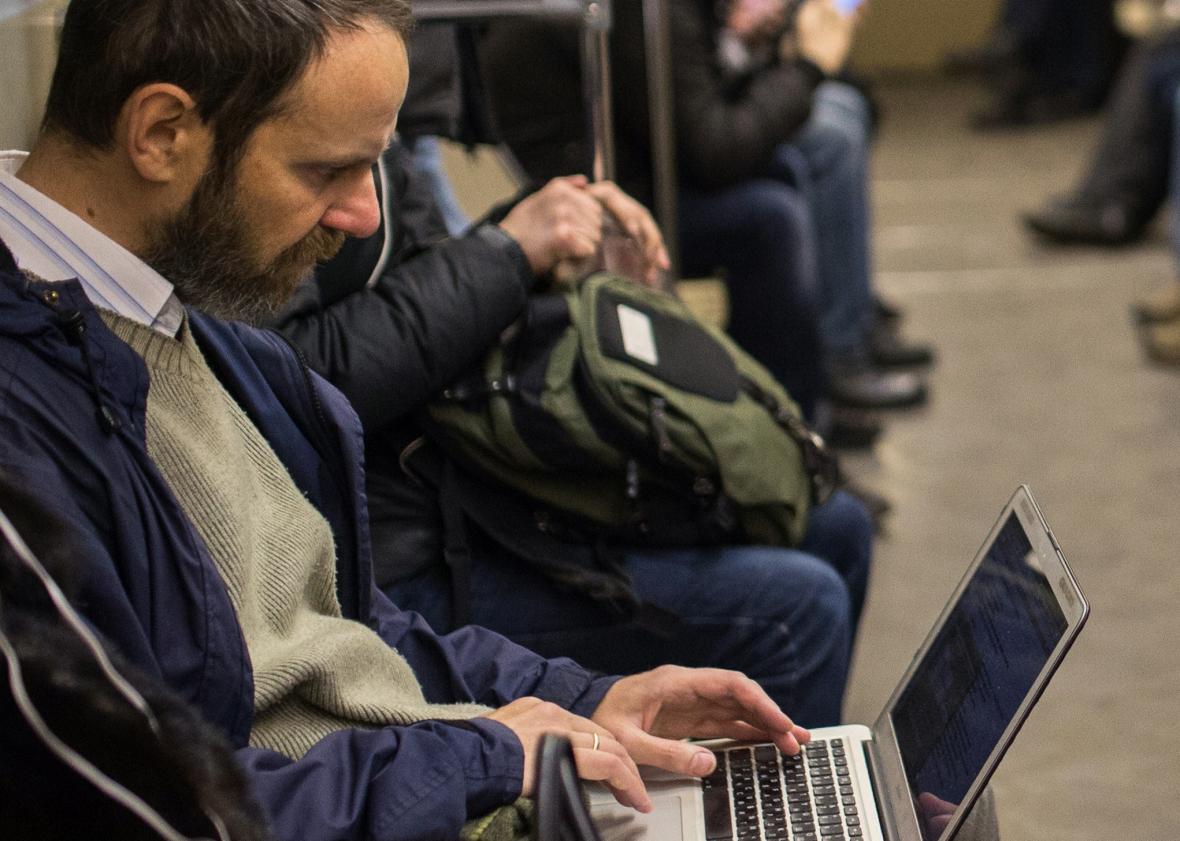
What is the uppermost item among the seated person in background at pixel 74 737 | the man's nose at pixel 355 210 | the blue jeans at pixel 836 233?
the man's nose at pixel 355 210

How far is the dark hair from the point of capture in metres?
1.14

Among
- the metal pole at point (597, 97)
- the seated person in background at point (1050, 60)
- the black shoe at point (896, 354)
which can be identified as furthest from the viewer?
the seated person in background at point (1050, 60)

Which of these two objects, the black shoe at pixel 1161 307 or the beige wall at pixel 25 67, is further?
the black shoe at pixel 1161 307

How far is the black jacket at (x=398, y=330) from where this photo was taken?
5.43ft

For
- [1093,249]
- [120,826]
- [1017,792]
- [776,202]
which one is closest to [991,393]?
[776,202]

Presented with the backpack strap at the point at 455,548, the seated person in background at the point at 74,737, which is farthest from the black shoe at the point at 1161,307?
the seated person in background at the point at 74,737

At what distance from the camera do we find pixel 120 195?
3.85 ft

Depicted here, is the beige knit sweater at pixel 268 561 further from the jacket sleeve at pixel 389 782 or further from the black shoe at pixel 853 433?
the black shoe at pixel 853 433

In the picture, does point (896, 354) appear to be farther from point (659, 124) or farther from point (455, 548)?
point (455, 548)

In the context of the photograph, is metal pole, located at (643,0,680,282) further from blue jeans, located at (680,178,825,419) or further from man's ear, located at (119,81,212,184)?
man's ear, located at (119,81,212,184)

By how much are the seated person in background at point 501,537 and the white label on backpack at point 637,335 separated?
10 cm

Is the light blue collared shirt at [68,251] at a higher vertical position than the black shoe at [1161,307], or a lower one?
higher

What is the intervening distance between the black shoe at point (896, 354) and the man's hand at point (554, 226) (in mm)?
2344

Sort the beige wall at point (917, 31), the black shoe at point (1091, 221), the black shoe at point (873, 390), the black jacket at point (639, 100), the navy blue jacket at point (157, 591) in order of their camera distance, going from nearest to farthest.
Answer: the navy blue jacket at point (157, 591), the black jacket at point (639, 100), the black shoe at point (873, 390), the black shoe at point (1091, 221), the beige wall at point (917, 31)
